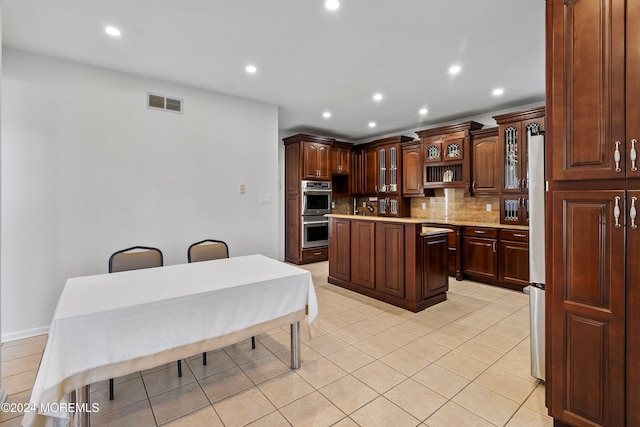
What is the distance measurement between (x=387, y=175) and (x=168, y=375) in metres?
5.27

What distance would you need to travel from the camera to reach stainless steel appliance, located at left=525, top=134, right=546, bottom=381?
2.07m

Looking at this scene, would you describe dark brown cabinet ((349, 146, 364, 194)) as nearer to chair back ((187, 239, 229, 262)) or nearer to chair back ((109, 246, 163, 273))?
chair back ((187, 239, 229, 262))

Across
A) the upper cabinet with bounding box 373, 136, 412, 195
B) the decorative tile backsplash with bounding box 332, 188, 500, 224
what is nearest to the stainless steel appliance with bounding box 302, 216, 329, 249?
the upper cabinet with bounding box 373, 136, 412, 195

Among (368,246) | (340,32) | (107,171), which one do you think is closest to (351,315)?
(368,246)

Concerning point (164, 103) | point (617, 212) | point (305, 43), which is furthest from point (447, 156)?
point (164, 103)

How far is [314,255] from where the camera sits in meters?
6.24

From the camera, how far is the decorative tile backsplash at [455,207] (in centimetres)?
510

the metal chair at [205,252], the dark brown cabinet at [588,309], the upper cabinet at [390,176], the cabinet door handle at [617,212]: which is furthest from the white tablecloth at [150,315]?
the upper cabinet at [390,176]

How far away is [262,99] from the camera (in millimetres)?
4504

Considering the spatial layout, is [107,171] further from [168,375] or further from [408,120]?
[408,120]

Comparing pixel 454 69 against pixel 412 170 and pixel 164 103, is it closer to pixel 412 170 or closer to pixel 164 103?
pixel 412 170

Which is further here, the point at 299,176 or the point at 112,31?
the point at 299,176

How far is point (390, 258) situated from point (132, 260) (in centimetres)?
277

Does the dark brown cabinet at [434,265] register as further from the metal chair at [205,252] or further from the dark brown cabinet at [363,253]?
the metal chair at [205,252]
